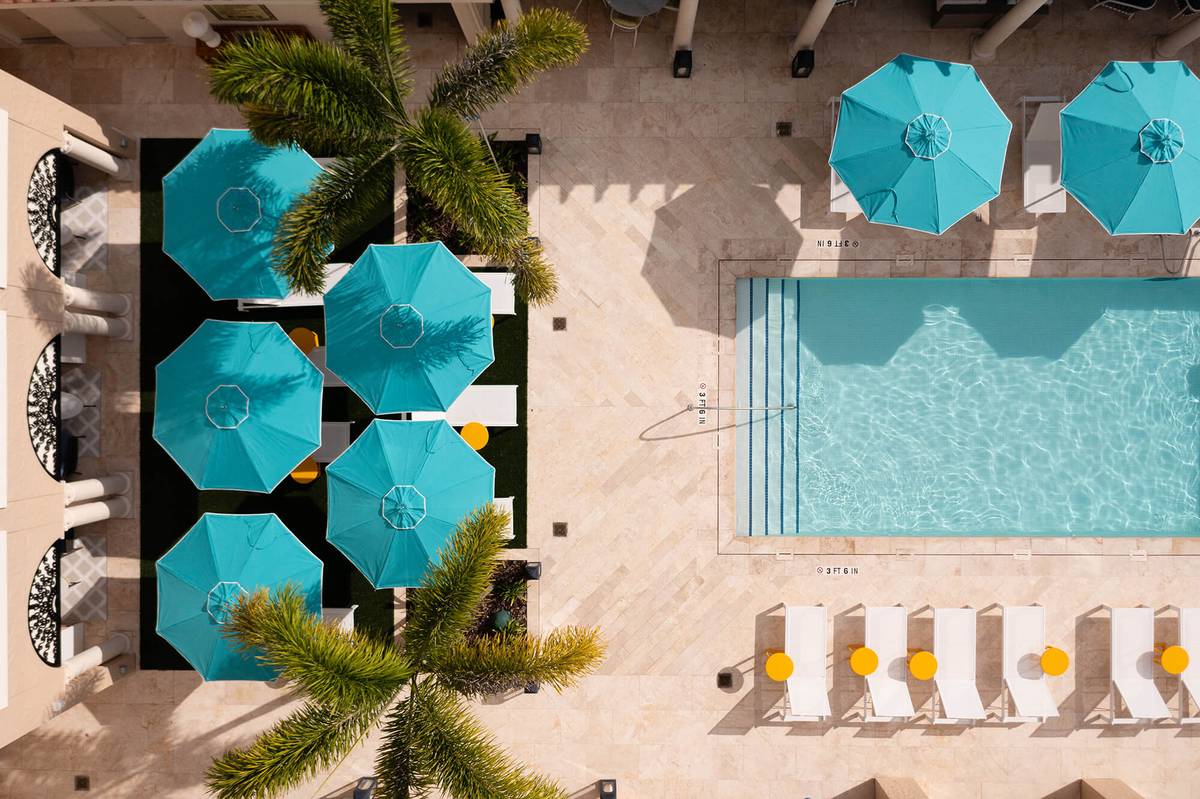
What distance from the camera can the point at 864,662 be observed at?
11.1 meters

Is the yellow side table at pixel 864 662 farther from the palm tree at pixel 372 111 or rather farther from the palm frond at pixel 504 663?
the palm tree at pixel 372 111

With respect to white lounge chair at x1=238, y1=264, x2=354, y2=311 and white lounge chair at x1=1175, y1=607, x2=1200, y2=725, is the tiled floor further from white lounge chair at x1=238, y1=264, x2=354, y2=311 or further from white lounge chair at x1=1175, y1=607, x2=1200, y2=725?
white lounge chair at x1=238, y1=264, x2=354, y2=311

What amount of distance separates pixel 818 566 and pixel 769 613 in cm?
112

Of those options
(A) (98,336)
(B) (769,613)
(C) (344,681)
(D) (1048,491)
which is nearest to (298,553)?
(C) (344,681)

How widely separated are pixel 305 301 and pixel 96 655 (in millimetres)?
6351

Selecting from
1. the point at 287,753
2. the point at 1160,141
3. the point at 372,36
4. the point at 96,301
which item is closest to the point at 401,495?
the point at 287,753

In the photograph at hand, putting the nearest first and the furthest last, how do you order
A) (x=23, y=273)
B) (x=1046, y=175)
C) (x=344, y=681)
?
(x=344, y=681) < (x=23, y=273) < (x=1046, y=175)

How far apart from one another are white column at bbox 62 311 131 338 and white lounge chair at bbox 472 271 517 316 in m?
5.88

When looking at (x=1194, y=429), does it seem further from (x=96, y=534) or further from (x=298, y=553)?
(x=96, y=534)

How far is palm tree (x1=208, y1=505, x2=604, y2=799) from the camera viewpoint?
791 centimetres

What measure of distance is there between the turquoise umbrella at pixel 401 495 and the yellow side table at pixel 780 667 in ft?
16.9

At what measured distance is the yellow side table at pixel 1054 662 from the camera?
1112cm

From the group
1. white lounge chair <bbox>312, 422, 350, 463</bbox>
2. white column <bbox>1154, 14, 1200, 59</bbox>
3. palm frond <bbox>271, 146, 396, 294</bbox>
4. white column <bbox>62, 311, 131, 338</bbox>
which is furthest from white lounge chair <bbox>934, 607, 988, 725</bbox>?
white column <bbox>62, 311, 131, 338</bbox>

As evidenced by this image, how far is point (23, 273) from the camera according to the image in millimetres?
10109
